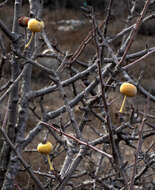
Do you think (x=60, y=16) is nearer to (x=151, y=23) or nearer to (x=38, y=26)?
(x=151, y=23)

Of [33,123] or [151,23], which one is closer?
[33,123]

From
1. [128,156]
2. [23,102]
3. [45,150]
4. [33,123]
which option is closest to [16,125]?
[23,102]

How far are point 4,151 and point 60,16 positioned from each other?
11.2 meters

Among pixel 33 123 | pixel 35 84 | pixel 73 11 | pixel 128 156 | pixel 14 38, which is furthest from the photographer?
pixel 73 11

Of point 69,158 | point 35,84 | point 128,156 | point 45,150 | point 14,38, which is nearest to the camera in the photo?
point 45,150

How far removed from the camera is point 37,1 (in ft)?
4.10

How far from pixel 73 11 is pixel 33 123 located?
8633mm

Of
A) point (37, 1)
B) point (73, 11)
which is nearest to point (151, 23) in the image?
point (73, 11)

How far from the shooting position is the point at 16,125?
51.5 inches

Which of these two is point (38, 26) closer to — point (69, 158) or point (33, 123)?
point (69, 158)

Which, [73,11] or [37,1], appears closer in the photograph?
[37,1]

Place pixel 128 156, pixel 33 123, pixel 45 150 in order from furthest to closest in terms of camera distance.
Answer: pixel 33 123 < pixel 128 156 < pixel 45 150

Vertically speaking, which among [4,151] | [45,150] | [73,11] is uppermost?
[45,150]

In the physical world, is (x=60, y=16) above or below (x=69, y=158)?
below
